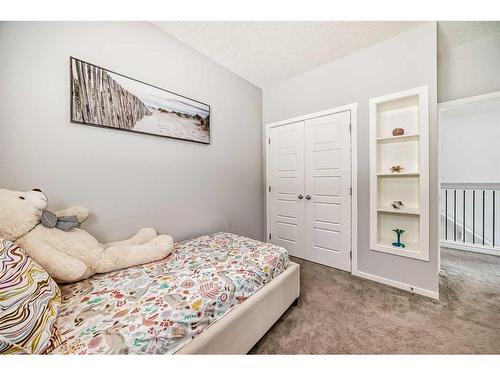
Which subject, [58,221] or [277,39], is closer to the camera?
[58,221]

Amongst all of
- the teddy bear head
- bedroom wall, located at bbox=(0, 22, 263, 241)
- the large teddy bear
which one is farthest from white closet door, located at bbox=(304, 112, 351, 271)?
the teddy bear head

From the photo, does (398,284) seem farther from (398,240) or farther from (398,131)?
(398,131)

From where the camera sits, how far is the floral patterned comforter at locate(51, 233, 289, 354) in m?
0.70

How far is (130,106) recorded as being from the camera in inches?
61.3

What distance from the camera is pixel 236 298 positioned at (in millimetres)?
1073

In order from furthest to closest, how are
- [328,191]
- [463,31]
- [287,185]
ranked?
1. [287,185]
2. [328,191]
3. [463,31]

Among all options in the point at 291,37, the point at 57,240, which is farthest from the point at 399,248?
the point at 57,240

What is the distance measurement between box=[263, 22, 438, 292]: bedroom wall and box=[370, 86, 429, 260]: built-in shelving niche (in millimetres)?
61

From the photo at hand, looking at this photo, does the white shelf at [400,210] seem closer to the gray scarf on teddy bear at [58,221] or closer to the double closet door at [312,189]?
the double closet door at [312,189]

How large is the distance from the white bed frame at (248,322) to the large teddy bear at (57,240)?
2.42ft

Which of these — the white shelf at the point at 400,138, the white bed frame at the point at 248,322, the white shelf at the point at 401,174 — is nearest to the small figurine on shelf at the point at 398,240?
the white shelf at the point at 401,174

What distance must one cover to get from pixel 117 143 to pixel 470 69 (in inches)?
142

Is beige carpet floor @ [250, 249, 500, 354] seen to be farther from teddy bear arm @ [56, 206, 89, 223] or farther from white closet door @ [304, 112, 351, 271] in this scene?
teddy bear arm @ [56, 206, 89, 223]
